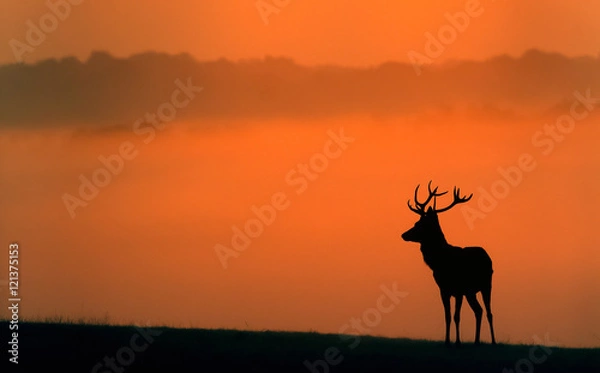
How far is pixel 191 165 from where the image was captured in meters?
8.04

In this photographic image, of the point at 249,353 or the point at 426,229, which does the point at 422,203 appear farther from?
the point at 249,353

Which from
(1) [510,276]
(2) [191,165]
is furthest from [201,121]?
→ (1) [510,276]

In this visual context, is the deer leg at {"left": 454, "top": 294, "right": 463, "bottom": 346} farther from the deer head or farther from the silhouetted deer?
the deer head

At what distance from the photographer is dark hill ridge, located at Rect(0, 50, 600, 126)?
7836 mm

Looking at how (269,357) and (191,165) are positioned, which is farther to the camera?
(191,165)

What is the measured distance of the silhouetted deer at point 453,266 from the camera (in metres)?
7.34

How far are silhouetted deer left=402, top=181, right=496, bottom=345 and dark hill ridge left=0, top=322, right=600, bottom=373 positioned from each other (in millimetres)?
373

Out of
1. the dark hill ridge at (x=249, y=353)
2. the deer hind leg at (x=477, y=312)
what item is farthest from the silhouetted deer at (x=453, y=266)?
the dark hill ridge at (x=249, y=353)

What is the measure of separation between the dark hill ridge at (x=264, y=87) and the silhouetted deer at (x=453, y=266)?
1183 mm

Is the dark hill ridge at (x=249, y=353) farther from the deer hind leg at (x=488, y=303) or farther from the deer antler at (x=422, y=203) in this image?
the deer antler at (x=422, y=203)

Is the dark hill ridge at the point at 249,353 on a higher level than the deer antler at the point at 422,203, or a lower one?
A: lower

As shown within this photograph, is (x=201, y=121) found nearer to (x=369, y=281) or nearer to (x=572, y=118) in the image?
(x=369, y=281)

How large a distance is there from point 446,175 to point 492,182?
0.44m

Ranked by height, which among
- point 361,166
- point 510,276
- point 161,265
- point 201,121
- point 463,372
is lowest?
point 463,372
